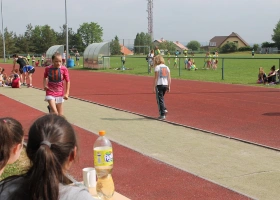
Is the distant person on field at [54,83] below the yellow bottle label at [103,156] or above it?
above

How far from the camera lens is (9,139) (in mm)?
2623

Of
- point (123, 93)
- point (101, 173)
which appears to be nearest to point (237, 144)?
point (101, 173)

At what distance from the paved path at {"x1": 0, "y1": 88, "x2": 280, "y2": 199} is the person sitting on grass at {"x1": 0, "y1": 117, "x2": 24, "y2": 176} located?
3.41 m

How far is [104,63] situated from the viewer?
36.9m

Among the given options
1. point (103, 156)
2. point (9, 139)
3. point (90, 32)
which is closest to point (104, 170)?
point (103, 156)

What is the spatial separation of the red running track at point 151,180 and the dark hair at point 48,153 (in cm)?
212

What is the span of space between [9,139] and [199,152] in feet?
17.0

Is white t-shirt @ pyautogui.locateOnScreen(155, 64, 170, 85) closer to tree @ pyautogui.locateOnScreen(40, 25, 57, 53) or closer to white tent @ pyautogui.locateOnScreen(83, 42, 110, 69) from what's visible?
white tent @ pyautogui.locateOnScreen(83, 42, 110, 69)

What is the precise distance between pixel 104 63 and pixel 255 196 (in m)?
32.4

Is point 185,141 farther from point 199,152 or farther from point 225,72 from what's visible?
point 225,72

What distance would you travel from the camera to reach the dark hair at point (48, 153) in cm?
219

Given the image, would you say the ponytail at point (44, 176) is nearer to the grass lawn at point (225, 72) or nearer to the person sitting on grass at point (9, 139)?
the person sitting on grass at point (9, 139)

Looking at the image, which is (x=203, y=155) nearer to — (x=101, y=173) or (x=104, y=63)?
(x=101, y=173)

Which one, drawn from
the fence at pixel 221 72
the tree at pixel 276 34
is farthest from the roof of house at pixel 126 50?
the fence at pixel 221 72
